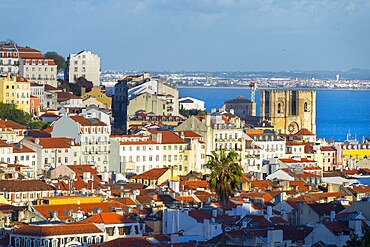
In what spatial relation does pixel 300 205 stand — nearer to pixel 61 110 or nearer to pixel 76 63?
pixel 61 110

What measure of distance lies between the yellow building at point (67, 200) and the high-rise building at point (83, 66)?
7558cm

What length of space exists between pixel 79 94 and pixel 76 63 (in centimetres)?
1225

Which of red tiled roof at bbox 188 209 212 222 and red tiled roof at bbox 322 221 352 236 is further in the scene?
red tiled roof at bbox 188 209 212 222

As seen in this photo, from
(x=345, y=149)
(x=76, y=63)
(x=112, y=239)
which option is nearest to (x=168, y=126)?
(x=345, y=149)

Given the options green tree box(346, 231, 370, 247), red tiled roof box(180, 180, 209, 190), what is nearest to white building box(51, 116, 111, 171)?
red tiled roof box(180, 180, 209, 190)

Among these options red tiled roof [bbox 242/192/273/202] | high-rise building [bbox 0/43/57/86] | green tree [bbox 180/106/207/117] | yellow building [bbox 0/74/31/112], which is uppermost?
high-rise building [bbox 0/43/57/86]

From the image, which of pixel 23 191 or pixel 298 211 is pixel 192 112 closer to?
pixel 23 191

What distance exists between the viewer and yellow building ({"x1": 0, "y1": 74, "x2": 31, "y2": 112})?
112438mm

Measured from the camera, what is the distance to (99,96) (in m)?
126

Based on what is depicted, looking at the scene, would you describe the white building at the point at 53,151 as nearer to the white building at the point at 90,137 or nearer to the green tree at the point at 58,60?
the white building at the point at 90,137

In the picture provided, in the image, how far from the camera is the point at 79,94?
12975 centimetres

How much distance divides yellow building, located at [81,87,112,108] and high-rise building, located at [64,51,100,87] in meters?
12.7

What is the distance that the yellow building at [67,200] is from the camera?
63.3 metres

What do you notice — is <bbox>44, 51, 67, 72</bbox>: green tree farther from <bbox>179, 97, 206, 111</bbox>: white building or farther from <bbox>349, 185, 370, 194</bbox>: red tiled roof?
<bbox>349, 185, 370, 194</bbox>: red tiled roof
